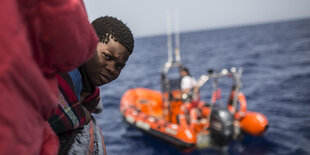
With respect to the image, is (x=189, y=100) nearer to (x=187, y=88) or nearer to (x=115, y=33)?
(x=187, y=88)

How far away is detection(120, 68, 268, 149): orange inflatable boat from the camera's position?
18.0 feet

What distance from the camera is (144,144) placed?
7234mm

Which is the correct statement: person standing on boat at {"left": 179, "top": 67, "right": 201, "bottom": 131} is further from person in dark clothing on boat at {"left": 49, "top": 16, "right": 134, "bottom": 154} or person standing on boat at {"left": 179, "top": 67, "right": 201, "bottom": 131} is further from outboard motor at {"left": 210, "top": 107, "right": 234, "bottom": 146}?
person in dark clothing on boat at {"left": 49, "top": 16, "right": 134, "bottom": 154}

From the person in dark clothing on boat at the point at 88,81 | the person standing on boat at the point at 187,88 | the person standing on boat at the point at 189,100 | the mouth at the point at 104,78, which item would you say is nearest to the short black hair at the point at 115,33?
the person in dark clothing on boat at the point at 88,81

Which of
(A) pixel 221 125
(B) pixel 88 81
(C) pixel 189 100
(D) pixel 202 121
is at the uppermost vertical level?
(B) pixel 88 81

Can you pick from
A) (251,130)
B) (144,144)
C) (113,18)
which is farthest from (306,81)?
(113,18)

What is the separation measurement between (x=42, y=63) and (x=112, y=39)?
497mm

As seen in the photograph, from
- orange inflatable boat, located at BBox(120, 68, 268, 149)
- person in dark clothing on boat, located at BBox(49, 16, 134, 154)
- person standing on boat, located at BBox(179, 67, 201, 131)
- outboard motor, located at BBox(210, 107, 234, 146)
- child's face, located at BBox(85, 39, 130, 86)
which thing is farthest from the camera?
person standing on boat, located at BBox(179, 67, 201, 131)

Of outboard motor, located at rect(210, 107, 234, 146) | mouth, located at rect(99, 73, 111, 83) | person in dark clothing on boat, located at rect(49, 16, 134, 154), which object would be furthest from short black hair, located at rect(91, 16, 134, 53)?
outboard motor, located at rect(210, 107, 234, 146)

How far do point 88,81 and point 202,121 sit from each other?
5.88m

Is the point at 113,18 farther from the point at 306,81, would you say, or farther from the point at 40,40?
the point at 306,81

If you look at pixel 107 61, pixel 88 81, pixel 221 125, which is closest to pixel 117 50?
pixel 107 61

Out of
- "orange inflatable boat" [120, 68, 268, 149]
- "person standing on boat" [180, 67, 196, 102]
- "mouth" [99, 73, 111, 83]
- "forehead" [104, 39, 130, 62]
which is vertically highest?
"forehead" [104, 39, 130, 62]

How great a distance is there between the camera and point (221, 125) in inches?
209
